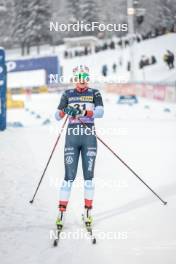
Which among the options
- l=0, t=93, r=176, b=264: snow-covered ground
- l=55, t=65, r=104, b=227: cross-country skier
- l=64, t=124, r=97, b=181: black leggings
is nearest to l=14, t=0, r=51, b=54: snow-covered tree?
l=0, t=93, r=176, b=264: snow-covered ground

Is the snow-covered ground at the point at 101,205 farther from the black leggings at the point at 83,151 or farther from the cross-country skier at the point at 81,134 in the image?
the black leggings at the point at 83,151

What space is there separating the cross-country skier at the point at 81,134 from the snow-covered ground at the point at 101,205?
0.47 meters

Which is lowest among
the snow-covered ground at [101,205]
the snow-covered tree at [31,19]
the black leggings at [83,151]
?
the snow-covered ground at [101,205]

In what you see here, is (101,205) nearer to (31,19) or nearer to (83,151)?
(83,151)

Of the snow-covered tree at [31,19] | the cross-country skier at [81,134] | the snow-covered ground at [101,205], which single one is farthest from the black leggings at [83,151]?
the snow-covered tree at [31,19]

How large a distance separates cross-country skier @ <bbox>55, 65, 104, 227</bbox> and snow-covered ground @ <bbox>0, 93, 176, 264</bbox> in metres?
0.47

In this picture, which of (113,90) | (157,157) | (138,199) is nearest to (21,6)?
(113,90)

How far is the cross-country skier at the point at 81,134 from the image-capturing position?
5.38m

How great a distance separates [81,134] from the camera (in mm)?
5426

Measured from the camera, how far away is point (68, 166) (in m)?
5.39

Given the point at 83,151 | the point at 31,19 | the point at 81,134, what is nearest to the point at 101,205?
the point at 83,151

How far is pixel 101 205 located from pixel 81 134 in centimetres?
146

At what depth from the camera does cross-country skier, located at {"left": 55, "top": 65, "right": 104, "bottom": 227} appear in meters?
5.38

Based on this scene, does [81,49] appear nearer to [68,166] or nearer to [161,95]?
[161,95]
